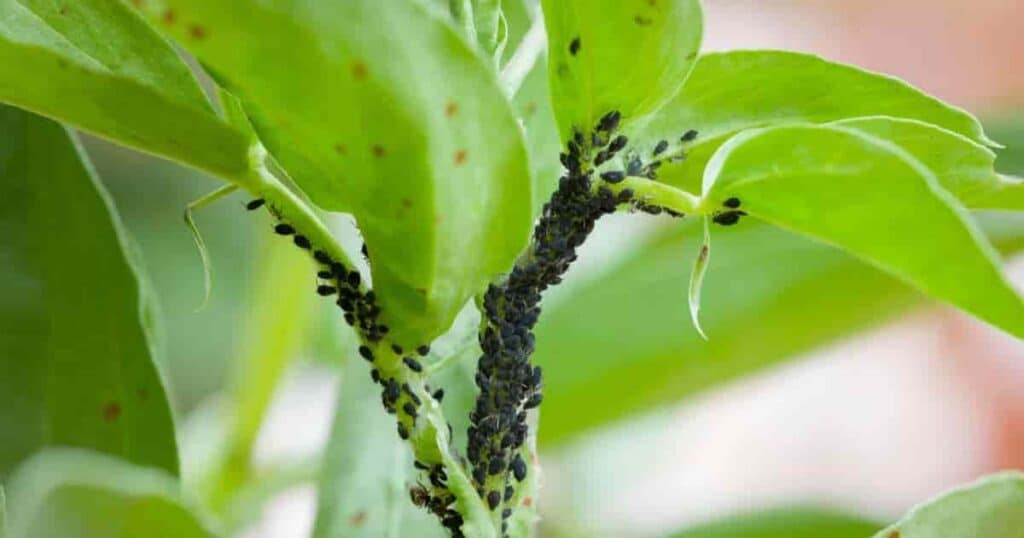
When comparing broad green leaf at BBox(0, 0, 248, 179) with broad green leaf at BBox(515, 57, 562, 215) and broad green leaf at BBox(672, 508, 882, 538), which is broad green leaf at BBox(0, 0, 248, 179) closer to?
broad green leaf at BBox(515, 57, 562, 215)

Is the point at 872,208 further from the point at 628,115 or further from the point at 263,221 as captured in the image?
the point at 263,221

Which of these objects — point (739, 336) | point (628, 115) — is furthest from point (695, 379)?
point (628, 115)

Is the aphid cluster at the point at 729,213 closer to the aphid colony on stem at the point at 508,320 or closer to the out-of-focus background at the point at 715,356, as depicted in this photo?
the aphid colony on stem at the point at 508,320

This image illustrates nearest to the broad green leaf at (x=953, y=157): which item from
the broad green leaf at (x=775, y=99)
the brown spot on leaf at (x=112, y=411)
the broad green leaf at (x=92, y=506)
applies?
the broad green leaf at (x=775, y=99)

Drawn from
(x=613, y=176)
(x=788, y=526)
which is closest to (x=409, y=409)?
(x=613, y=176)

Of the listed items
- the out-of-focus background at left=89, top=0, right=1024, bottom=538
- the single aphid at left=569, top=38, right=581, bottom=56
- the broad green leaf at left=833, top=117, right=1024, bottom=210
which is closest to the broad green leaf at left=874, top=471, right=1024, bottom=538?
the broad green leaf at left=833, top=117, right=1024, bottom=210

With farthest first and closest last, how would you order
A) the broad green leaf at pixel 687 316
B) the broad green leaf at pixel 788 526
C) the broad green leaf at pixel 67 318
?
the broad green leaf at pixel 687 316, the broad green leaf at pixel 788 526, the broad green leaf at pixel 67 318

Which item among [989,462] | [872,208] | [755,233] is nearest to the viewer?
[872,208]
